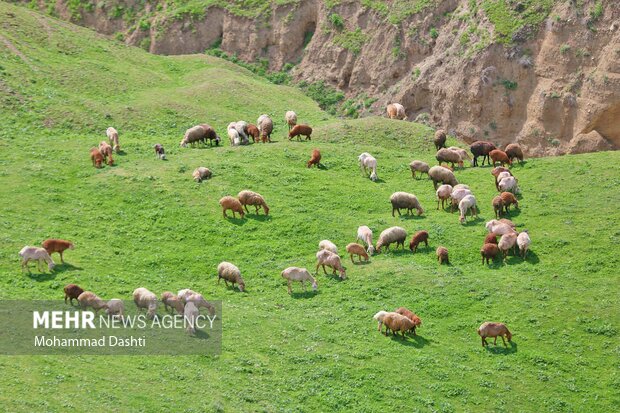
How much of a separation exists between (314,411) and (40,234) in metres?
16.8

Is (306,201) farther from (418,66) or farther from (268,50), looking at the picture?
(268,50)

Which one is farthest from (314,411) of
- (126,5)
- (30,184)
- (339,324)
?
(126,5)

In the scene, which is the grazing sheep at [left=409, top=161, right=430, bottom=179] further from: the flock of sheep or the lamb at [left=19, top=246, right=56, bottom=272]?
the lamb at [left=19, top=246, right=56, bottom=272]

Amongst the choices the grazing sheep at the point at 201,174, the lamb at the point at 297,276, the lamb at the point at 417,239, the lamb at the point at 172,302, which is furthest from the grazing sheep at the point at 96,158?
the lamb at the point at 417,239

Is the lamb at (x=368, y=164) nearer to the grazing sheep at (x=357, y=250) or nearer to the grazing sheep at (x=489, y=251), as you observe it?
the grazing sheep at (x=357, y=250)

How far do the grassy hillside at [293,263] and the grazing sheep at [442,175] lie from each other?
0.97m

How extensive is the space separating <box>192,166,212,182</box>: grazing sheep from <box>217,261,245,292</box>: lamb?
9.66 metres

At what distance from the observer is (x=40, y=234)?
45.0 meters

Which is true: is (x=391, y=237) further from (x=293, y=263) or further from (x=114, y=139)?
(x=114, y=139)

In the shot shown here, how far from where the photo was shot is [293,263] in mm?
43750

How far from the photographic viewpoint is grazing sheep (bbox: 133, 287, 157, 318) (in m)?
37.7

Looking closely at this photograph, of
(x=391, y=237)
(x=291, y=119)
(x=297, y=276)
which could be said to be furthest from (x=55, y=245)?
(x=291, y=119)

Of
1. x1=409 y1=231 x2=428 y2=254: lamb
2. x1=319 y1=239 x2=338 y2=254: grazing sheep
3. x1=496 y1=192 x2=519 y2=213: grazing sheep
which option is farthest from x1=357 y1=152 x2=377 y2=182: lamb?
x1=319 y1=239 x2=338 y2=254: grazing sheep

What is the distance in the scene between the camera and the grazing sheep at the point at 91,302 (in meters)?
37.2
